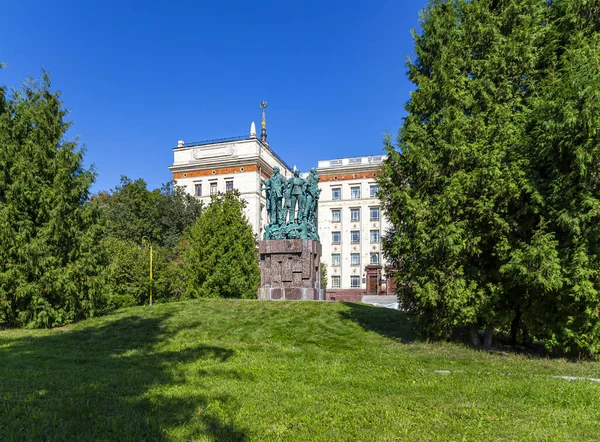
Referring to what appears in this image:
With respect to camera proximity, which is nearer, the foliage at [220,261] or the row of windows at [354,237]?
the foliage at [220,261]

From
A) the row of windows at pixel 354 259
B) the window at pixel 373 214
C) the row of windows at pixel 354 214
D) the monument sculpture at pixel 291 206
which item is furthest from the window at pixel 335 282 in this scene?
the monument sculpture at pixel 291 206

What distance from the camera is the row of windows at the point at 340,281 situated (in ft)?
155

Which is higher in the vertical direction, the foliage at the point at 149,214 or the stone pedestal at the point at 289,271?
the foliage at the point at 149,214

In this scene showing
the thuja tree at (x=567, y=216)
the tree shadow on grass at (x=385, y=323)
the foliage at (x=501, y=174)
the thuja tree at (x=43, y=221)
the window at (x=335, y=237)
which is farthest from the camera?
the window at (x=335, y=237)

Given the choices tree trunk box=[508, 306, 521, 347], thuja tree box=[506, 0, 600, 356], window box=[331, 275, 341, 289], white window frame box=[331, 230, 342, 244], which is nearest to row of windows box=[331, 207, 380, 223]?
white window frame box=[331, 230, 342, 244]

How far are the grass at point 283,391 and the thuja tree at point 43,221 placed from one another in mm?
3319

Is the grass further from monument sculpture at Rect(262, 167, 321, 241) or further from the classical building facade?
the classical building facade

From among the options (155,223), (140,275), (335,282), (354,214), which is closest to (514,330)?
(140,275)

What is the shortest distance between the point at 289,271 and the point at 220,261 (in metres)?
9.47

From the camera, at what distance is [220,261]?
26.1m

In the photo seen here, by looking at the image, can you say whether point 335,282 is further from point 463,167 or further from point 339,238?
point 463,167

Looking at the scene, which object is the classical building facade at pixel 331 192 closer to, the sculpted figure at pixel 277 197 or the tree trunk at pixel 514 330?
the sculpted figure at pixel 277 197

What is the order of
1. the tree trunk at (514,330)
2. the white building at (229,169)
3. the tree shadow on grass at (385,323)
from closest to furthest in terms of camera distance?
1. the tree trunk at (514,330)
2. the tree shadow on grass at (385,323)
3. the white building at (229,169)

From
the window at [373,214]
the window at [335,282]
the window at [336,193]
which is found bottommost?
the window at [335,282]
